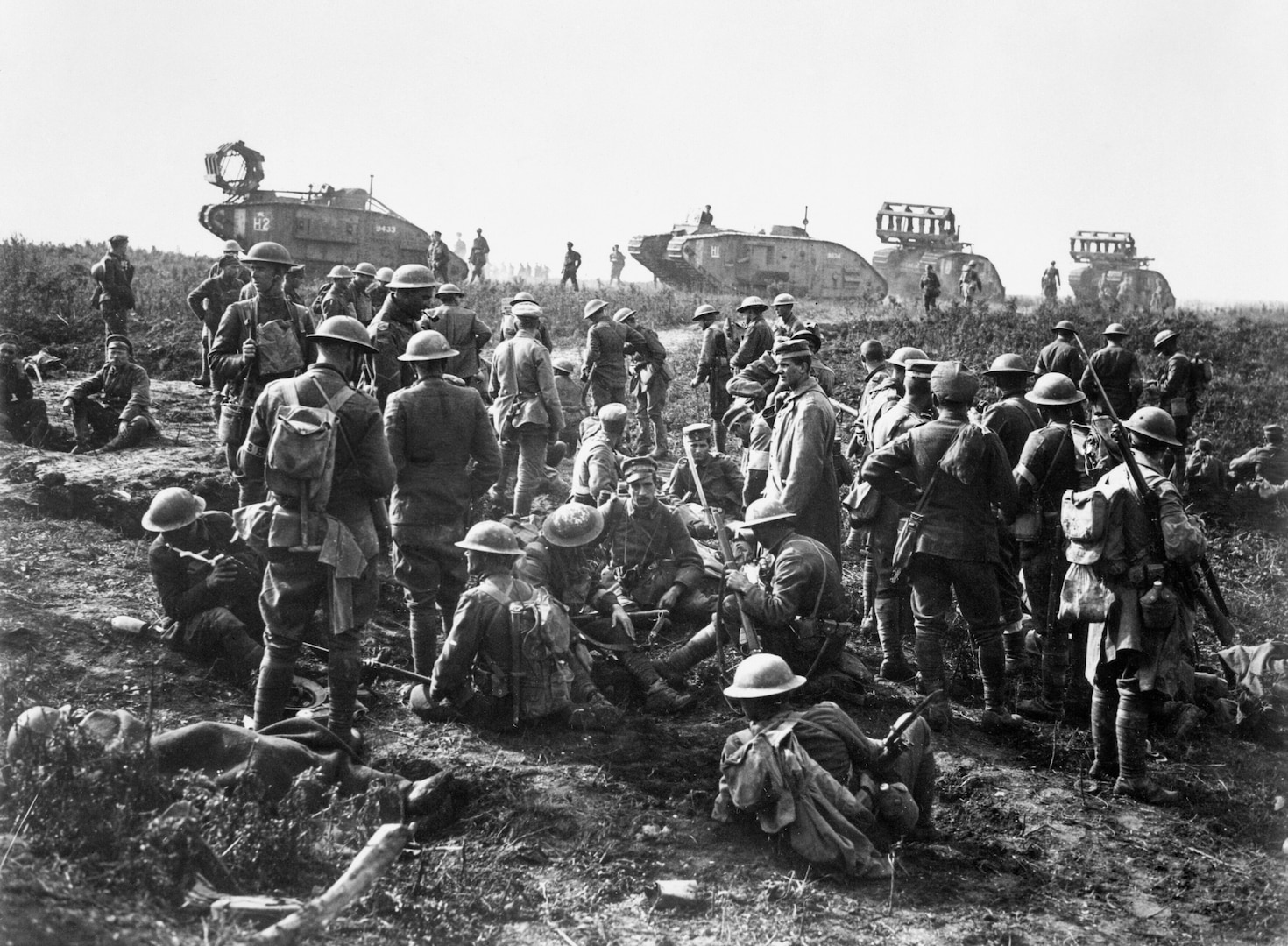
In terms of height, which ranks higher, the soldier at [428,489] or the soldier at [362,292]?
the soldier at [362,292]

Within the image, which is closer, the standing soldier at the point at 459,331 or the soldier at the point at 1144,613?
the soldier at the point at 1144,613

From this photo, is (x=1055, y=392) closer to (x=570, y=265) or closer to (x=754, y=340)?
(x=754, y=340)

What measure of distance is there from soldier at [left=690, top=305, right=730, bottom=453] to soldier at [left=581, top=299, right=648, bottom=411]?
2.84 feet

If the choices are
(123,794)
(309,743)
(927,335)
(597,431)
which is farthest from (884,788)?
(927,335)

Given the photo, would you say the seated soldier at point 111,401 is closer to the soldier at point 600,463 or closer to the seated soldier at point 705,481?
the soldier at point 600,463

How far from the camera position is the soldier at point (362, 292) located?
11.2 metres

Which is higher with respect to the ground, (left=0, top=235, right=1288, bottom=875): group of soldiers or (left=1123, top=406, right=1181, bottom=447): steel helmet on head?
(left=1123, top=406, right=1181, bottom=447): steel helmet on head

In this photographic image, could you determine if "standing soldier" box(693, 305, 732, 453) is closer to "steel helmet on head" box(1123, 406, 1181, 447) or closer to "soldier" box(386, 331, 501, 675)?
"soldier" box(386, 331, 501, 675)

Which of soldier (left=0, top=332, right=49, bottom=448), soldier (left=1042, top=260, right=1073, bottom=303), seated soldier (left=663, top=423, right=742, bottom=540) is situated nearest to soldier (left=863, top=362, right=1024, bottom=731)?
seated soldier (left=663, top=423, right=742, bottom=540)

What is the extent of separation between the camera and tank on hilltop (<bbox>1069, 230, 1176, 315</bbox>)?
34.2 meters

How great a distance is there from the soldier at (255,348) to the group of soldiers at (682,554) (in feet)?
0.06

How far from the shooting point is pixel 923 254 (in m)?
34.9

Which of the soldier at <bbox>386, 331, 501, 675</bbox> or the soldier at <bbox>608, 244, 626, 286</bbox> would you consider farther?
the soldier at <bbox>608, 244, 626, 286</bbox>

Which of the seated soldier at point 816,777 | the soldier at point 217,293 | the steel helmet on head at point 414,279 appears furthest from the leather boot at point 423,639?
the soldier at point 217,293
